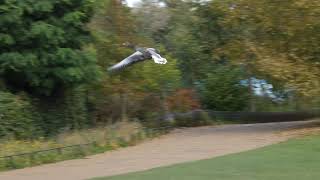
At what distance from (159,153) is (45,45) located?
549 centimetres

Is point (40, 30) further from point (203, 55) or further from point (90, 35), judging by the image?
point (203, 55)

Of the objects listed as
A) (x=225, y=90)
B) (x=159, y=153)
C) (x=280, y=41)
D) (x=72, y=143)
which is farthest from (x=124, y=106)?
(x=225, y=90)

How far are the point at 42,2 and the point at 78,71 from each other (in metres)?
2.55

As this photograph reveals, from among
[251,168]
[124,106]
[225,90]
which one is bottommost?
[251,168]

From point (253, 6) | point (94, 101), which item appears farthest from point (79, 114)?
point (253, 6)

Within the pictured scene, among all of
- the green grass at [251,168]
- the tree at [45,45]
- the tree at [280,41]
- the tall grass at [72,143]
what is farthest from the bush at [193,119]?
the green grass at [251,168]

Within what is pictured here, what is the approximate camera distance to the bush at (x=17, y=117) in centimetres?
2111

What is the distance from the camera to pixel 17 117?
71.3ft

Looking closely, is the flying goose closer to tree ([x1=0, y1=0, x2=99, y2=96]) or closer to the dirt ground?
tree ([x1=0, y1=0, x2=99, y2=96])

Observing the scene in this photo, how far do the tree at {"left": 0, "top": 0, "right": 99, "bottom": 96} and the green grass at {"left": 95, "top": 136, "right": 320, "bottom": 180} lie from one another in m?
7.63

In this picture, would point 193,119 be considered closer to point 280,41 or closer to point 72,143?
point 280,41

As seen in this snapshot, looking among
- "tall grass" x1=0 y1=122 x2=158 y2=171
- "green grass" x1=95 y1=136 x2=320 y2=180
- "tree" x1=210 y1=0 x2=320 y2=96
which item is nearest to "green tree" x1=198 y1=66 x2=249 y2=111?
"tree" x1=210 y1=0 x2=320 y2=96

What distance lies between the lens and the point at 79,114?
26156 mm

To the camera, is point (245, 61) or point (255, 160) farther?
point (245, 61)
